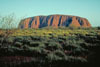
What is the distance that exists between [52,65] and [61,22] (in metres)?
163

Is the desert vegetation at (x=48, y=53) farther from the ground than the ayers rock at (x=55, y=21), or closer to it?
closer to it

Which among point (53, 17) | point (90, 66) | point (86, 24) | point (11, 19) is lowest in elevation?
point (90, 66)

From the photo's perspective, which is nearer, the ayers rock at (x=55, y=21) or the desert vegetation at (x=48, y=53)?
the desert vegetation at (x=48, y=53)

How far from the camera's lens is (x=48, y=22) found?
560ft

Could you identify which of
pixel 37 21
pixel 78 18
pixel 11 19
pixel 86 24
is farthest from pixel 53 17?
pixel 11 19

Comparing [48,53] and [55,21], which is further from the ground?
[55,21]

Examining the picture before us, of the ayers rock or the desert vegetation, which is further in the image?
the ayers rock

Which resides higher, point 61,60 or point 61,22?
point 61,22

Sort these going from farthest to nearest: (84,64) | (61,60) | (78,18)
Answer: (78,18)
(61,60)
(84,64)

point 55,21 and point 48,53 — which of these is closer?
point 48,53

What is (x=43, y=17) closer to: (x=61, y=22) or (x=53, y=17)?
(x=53, y=17)

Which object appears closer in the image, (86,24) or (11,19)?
(11,19)

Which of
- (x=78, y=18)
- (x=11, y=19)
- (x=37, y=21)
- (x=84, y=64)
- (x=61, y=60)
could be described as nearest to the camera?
(x=84, y=64)

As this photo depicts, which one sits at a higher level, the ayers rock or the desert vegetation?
the ayers rock
